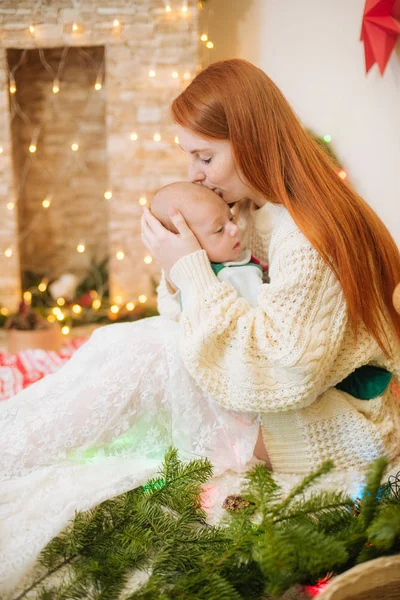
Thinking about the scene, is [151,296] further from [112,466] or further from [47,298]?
[112,466]

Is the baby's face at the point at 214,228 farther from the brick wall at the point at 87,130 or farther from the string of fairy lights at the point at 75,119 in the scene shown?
the brick wall at the point at 87,130

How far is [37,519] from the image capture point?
1.26 meters

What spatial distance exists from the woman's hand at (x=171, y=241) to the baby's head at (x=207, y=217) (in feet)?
0.08

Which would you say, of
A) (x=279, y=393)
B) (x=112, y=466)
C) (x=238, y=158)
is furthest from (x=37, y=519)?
(x=238, y=158)

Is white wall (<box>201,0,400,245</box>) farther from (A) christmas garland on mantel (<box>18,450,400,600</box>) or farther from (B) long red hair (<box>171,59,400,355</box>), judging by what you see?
(A) christmas garland on mantel (<box>18,450,400,600</box>)

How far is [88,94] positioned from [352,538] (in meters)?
3.53

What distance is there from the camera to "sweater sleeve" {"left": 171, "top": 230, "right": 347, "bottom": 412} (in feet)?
4.38

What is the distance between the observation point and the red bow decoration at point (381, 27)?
6.17ft

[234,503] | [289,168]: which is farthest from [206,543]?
[289,168]

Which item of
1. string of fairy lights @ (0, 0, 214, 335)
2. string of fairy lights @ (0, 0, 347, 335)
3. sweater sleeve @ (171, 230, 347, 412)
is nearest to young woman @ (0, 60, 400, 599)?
sweater sleeve @ (171, 230, 347, 412)

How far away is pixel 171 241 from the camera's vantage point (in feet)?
4.96

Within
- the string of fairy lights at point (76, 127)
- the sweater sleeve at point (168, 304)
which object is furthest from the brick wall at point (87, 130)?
the sweater sleeve at point (168, 304)

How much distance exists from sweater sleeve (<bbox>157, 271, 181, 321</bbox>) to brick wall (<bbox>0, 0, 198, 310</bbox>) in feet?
5.97

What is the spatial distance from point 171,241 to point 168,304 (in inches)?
11.0
